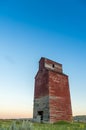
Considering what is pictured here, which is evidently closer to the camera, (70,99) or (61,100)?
(61,100)

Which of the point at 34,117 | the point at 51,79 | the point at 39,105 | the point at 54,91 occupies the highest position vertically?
the point at 51,79

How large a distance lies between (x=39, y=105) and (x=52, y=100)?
3547 millimetres

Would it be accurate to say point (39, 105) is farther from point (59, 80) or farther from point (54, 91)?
point (59, 80)

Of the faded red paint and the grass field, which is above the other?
the faded red paint

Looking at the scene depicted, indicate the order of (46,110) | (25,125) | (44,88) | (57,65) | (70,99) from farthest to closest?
1. (57,65)
2. (70,99)
3. (44,88)
4. (46,110)
5. (25,125)

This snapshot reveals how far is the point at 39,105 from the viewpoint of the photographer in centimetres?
2886

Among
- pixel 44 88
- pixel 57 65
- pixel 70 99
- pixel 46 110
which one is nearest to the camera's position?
pixel 46 110

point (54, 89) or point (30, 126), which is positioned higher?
point (54, 89)

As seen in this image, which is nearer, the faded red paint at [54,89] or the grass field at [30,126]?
the grass field at [30,126]

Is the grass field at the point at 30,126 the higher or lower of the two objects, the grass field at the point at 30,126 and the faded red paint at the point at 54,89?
the lower

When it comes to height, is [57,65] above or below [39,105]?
above

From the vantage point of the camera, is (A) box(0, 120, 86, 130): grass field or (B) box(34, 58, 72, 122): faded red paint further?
(B) box(34, 58, 72, 122): faded red paint

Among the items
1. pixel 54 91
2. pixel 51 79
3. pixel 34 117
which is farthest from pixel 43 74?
pixel 34 117

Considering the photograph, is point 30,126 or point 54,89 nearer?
point 30,126
